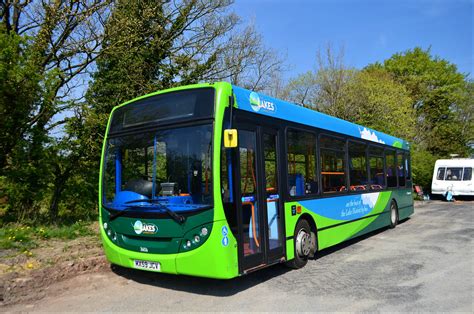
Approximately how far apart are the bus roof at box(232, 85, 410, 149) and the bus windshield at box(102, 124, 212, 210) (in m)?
0.97

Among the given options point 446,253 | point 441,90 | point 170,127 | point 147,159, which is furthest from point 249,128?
point 441,90

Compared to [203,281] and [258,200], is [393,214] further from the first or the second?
[203,281]

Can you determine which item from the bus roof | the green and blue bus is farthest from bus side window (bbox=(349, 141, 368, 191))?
the green and blue bus

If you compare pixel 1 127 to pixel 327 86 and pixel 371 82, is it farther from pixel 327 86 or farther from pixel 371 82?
pixel 371 82

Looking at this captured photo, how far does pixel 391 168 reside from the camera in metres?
12.4

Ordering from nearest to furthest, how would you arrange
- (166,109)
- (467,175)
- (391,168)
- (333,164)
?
(166,109)
(333,164)
(391,168)
(467,175)

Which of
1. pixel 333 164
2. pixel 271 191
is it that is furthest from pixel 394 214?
pixel 271 191

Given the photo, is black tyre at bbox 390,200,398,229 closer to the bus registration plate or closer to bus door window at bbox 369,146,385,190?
bus door window at bbox 369,146,385,190

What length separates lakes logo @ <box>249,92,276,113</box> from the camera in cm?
631

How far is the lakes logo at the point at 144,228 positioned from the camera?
559cm

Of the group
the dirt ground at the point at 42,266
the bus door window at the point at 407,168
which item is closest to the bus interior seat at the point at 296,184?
the dirt ground at the point at 42,266

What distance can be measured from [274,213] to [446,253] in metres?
4.39

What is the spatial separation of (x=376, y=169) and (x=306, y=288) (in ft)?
19.9

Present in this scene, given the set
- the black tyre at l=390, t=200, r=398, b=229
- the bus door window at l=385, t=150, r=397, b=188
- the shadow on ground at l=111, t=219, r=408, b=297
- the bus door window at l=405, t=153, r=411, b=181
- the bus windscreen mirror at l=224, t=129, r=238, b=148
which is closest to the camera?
the bus windscreen mirror at l=224, t=129, r=238, b=148
